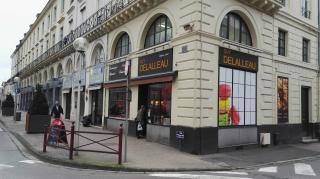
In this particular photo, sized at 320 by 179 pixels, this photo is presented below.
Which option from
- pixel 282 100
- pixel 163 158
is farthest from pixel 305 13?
pixel 163 158

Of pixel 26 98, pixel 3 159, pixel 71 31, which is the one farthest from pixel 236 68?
pixel 26 98

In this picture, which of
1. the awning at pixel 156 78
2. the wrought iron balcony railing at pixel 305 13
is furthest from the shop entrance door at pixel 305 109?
the awning at pixel 156 78

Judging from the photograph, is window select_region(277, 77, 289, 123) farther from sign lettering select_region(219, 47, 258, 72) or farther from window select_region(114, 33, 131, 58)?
window select_region(114, 33, 131, 58)

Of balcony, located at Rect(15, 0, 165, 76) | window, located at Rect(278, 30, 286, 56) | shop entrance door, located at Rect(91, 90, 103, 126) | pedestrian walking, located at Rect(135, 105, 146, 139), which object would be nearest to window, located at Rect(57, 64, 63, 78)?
balcony, located at Rect(15, 0, 165, 76)

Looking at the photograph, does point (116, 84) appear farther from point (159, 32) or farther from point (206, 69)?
point (206, 69)

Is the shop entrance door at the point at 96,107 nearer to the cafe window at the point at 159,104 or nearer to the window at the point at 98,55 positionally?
the window at the point at 98,55

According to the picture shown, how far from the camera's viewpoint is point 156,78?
14.3 meters

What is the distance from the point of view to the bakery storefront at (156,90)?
14.1 meters

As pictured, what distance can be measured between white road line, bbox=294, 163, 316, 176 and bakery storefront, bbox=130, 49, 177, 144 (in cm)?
475

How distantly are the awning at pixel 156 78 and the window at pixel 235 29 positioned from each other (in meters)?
2.61

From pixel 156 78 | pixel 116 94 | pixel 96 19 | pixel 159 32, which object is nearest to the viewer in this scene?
pixel 156 78

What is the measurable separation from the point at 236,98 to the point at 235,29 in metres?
2.96

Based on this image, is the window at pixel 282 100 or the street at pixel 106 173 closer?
the street at pixel 106 173

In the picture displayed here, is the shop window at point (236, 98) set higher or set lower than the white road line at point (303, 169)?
higher
